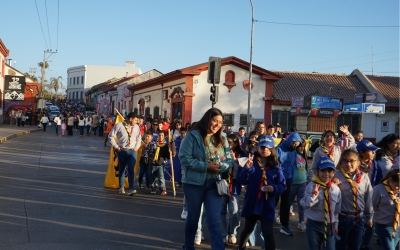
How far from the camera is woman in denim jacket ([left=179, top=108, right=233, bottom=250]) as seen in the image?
5.76 metres

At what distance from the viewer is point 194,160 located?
574 cm

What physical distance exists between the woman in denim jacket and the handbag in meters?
0.07

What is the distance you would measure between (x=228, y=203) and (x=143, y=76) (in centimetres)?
5164

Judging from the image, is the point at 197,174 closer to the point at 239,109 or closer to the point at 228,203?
the point at 228,203

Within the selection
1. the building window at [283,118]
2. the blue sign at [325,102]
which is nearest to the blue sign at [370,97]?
the blue sign at [325,102]

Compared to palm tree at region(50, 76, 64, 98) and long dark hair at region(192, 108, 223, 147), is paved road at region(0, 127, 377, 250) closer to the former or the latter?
long dark hair at region(192, 108, 223, 147)

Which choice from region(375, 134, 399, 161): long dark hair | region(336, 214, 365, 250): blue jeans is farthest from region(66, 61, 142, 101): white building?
region(336, 214, 365, 250): blue jeans

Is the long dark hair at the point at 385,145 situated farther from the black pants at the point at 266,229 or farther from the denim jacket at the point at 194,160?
the denim jacket at the point at 194,160

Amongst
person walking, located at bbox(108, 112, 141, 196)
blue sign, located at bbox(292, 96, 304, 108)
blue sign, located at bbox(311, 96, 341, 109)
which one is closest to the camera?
person walking, located at bbox(108, 112, 141, 196)

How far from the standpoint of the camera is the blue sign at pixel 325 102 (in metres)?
25.8

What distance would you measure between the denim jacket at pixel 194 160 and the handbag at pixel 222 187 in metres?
0.14

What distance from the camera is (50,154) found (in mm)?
20172

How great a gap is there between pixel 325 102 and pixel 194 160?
2152cm

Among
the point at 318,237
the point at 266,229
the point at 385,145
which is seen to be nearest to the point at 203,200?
the point at 266,229
